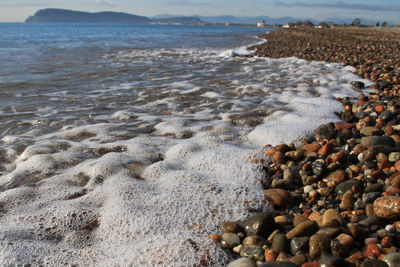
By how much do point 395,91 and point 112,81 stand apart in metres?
6.06

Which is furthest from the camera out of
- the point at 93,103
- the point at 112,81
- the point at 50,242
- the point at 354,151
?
the point at 112,81

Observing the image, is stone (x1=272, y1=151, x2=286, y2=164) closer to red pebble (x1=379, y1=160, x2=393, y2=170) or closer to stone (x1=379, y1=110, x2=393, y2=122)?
red pebble (x1=379, y1=160, x2=393, y2=170)

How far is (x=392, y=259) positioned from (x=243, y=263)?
771mm

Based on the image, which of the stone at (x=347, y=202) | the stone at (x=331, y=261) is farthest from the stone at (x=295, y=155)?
the stone at (x=331, y=261)

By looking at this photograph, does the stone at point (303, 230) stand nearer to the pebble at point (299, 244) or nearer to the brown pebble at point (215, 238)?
the pebble at point (299, 244)

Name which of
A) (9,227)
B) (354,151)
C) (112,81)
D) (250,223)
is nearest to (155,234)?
(250,223)

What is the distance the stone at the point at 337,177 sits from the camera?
8.53ft

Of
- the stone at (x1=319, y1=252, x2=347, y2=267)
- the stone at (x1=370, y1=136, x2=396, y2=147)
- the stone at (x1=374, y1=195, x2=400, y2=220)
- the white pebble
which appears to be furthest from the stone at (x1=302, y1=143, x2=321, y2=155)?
the stone at (x1=319, y1=252, x2=347, y2=267)

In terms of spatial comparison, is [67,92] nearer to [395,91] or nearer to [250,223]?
[250,223]

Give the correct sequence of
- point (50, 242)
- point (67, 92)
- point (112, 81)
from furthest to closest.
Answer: point (112, 81) < point (67, 92) < point (50, 242)

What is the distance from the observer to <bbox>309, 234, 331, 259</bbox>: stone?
1.78 metres

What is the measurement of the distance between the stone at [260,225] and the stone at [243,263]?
276 millimetres

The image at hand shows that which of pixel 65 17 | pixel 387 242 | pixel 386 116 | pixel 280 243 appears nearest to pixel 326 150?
pixel 386 116

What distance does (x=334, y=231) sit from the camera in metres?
1.89
